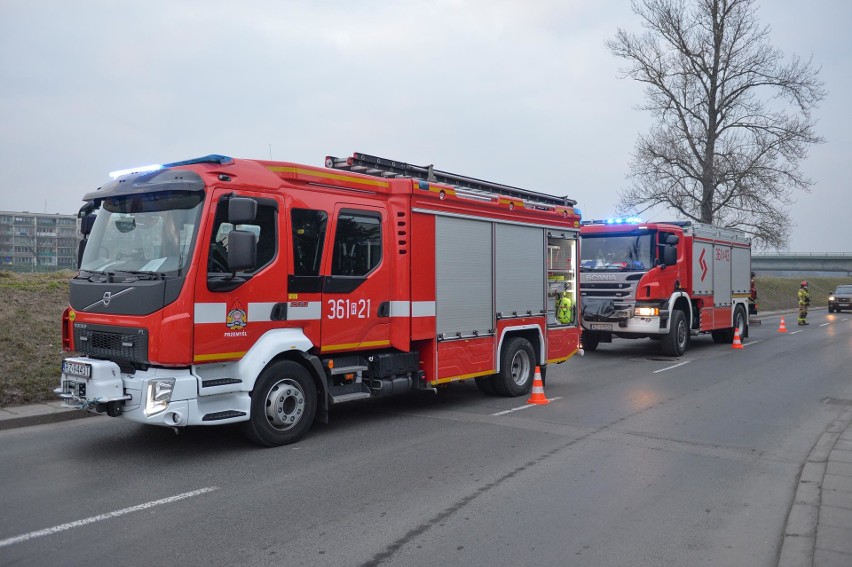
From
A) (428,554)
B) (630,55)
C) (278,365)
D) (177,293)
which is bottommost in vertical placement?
(428,554)

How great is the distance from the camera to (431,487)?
19.4 ft

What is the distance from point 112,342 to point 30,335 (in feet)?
17.0

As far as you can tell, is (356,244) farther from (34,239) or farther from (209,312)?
(34,239)

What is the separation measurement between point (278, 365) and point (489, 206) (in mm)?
4124

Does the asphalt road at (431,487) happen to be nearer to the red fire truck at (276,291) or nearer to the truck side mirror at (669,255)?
the red fire truck at (276,291)

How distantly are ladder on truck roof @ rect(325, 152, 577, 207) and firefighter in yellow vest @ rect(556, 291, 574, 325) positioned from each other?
157cm

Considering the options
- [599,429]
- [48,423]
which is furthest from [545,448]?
[48,423]

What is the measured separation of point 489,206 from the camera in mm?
9844

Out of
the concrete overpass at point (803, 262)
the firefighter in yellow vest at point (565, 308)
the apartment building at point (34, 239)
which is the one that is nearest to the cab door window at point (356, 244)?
the firefighter in yellow vest at point (565, 308)

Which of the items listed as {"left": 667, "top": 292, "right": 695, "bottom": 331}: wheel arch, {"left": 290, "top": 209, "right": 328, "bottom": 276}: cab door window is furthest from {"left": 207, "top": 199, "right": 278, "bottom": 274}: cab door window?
{"left": 667, "top": 292, "right": 695, "bottom": 331}: wheel arch

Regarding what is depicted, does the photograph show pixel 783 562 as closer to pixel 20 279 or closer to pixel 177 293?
pixel 177 293

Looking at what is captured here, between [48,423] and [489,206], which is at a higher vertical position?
[489,206]

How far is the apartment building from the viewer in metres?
22.4

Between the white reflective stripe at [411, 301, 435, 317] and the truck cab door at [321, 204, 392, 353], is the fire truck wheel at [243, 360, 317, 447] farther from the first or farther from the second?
the white reflective stripe at [411, 301, 435, 317]
